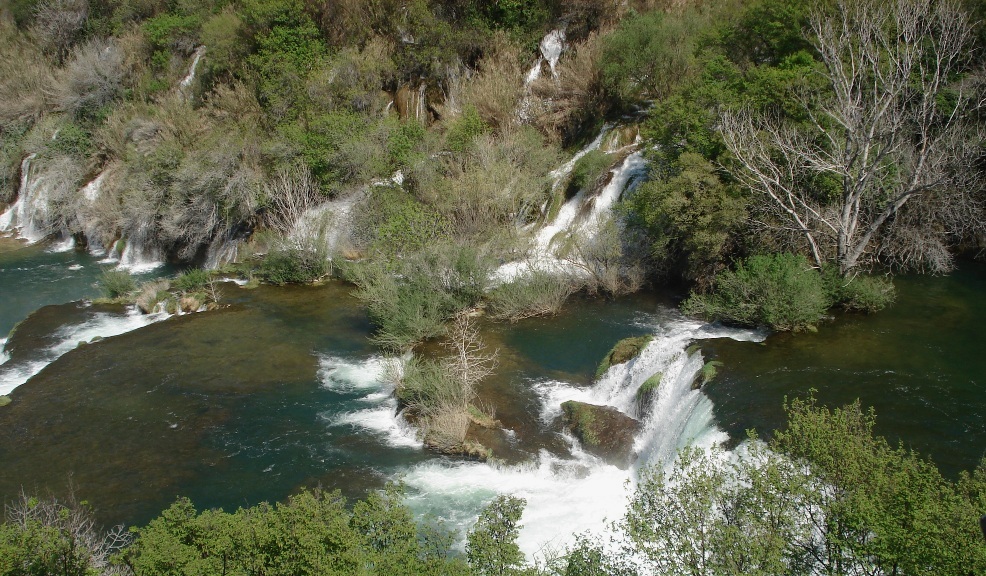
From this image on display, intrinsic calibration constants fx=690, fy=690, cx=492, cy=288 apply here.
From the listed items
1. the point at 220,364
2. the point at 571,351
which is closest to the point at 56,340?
the point at 220,364

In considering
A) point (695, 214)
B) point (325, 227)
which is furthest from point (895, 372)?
point (325, 227)

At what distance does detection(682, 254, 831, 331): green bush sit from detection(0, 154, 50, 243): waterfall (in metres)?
35.9

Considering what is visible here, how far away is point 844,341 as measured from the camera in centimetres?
1803

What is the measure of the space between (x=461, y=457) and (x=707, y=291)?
36.5 feet

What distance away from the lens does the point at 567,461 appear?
1556cm

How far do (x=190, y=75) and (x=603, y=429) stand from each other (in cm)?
3855

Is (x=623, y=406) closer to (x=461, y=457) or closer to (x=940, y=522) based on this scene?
(x=461, y=457)

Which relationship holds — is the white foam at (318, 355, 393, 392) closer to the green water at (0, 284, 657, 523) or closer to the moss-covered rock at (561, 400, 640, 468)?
the green water at (0, 284, 657, 523)

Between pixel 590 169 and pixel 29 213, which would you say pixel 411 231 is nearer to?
pixel 590 169

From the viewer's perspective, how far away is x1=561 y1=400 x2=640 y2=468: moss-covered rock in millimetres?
15777

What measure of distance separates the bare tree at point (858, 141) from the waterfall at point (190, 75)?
3379cm

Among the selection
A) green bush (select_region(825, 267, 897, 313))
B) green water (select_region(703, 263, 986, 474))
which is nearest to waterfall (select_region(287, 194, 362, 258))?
green water (select_region(703, 263, 986, 474))

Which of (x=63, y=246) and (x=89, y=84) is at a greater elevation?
(x=89, y=84)

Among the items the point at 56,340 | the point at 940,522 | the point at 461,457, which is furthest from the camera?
the point at 56,340
